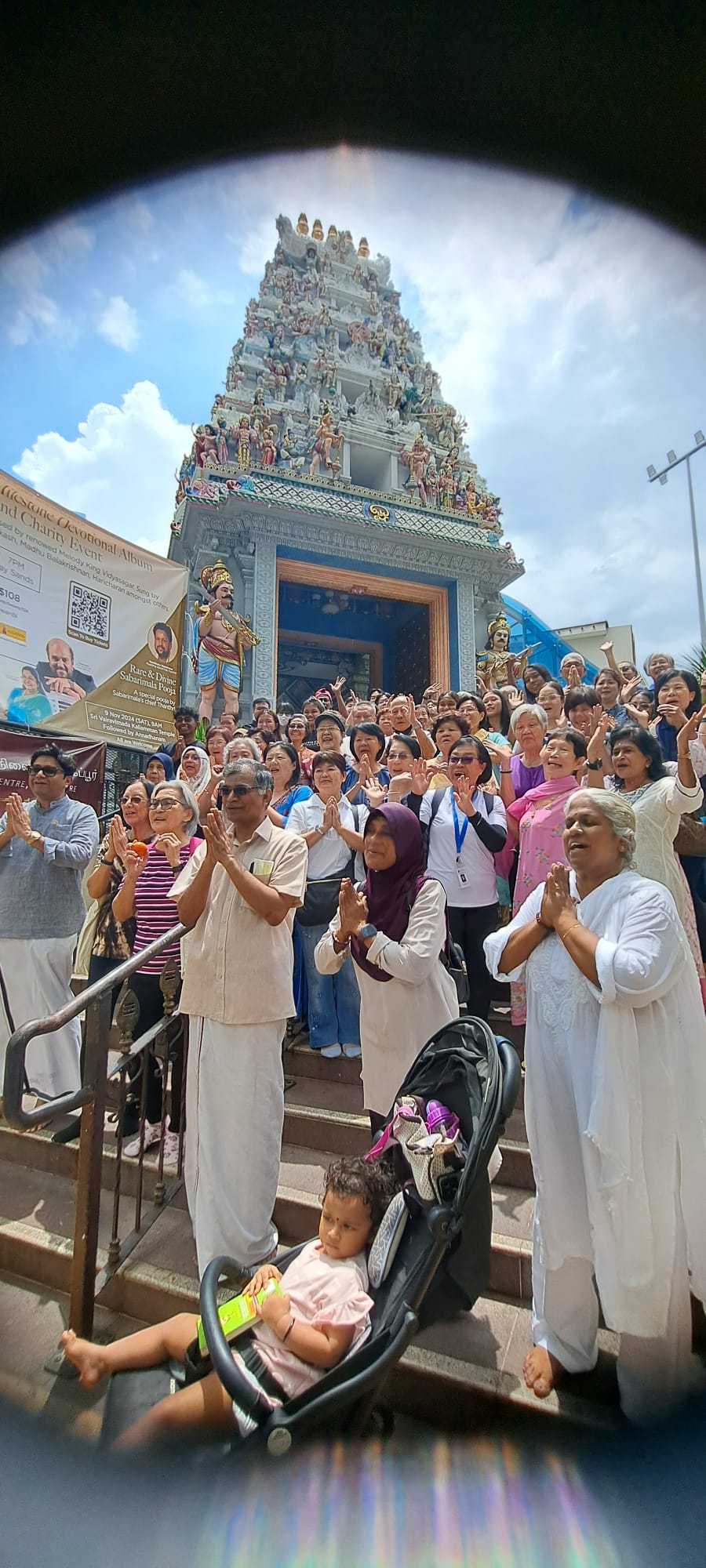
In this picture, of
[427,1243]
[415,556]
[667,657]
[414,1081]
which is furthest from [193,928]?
[415,556]

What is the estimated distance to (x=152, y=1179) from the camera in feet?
10.8

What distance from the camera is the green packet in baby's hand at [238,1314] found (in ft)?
6.15

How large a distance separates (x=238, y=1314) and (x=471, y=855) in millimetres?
2271

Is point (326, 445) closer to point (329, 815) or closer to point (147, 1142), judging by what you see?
Answer: point (329, 815)

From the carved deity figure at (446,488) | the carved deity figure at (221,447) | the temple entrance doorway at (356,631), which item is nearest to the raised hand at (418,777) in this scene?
the temple entrance doorway at (356,631)

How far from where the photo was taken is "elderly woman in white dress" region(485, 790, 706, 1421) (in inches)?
72.4

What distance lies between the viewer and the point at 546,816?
135 inches

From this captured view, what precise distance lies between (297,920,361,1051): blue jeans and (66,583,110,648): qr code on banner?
5945mm

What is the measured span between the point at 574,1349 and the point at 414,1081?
88 centimetres

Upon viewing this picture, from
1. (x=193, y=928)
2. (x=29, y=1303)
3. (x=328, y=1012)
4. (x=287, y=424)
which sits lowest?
(x=29, y=1303)

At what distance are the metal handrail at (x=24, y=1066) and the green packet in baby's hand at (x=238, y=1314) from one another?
808 mm

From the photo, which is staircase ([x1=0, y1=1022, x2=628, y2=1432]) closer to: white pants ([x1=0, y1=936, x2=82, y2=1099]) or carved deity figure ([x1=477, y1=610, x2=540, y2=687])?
white pants ([x1=0, y1=936, x2=82, y2=1099])

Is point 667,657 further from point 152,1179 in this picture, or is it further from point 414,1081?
point 152,1179

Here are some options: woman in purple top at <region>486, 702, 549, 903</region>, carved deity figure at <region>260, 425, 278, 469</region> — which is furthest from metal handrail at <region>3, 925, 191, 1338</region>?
carved deity figure at <region>260, 425, 278, 469</region>
